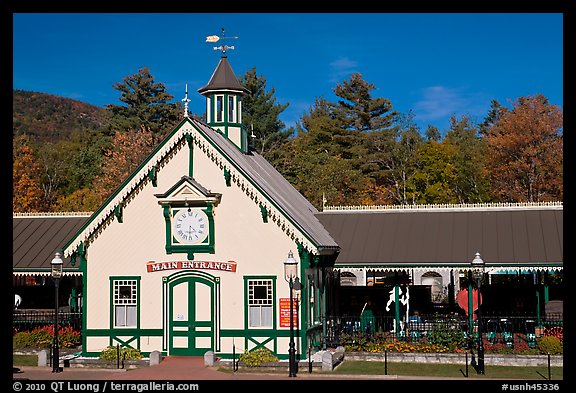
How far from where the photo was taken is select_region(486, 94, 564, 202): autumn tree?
60.8m

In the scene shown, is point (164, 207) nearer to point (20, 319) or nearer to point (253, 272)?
point (253, 272)

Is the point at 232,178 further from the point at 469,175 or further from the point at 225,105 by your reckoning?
the point at 469,175

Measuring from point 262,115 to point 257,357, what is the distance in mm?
56023

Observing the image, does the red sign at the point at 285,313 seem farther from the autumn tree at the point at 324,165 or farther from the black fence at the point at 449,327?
the autumn tree at the point at 324,165

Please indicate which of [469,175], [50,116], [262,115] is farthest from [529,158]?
[50,116]

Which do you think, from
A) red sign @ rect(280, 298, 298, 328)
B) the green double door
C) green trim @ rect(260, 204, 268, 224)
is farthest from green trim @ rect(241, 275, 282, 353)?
green trim @ rect(260, 204, 268, 224)

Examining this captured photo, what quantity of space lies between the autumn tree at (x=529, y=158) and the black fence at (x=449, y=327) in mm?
28552

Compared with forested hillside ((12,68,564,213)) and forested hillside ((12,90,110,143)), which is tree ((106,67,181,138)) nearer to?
forested hillside ((12,68,564,213))

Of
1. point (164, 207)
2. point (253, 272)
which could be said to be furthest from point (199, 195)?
point (253, 272)

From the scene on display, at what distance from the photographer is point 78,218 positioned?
133 feet

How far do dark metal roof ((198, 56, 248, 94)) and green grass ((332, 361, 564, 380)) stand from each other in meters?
12.3

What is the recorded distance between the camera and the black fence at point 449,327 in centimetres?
3125
